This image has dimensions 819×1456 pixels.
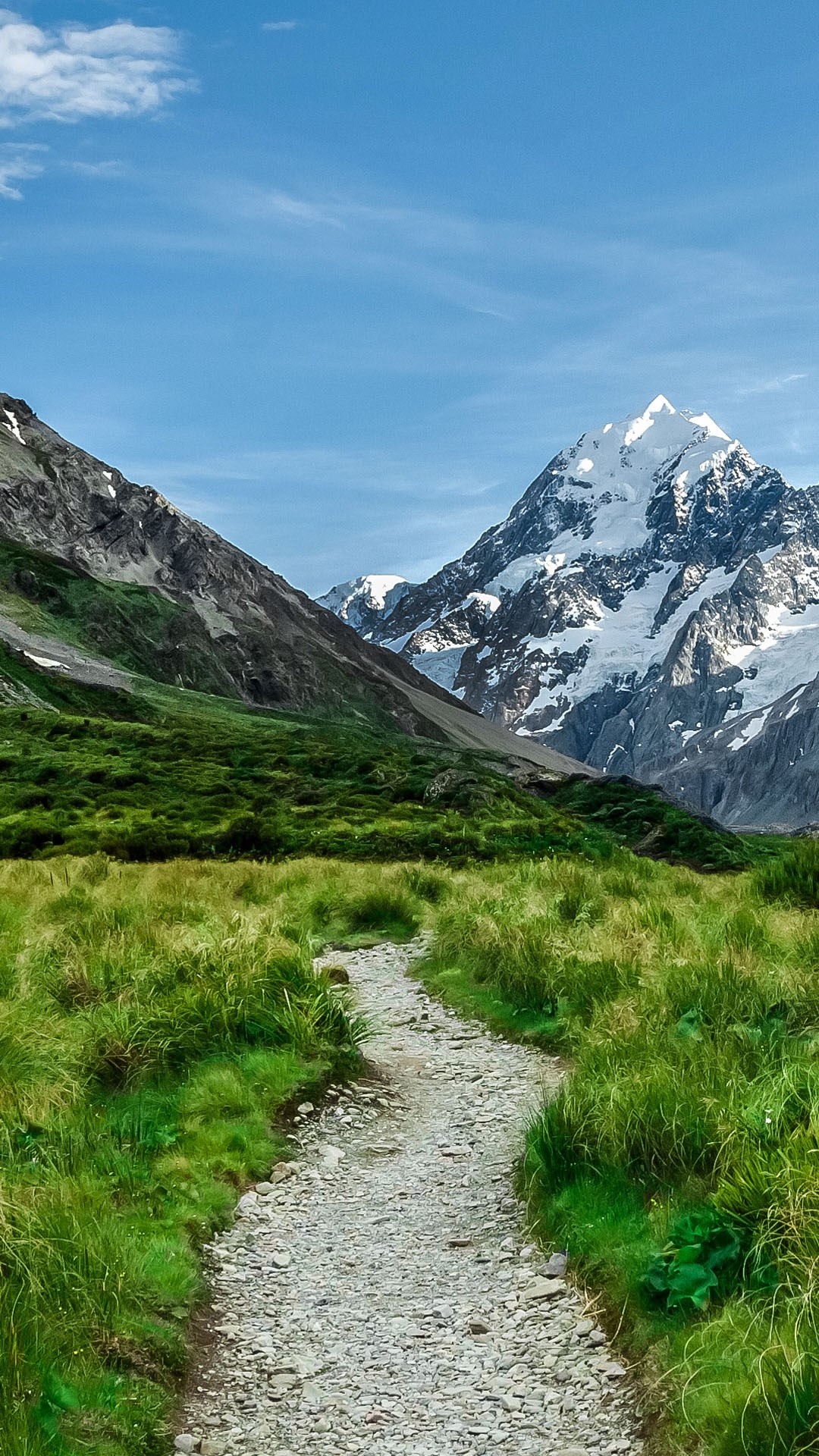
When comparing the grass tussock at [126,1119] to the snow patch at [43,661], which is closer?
the grass tussock at [126,1119]

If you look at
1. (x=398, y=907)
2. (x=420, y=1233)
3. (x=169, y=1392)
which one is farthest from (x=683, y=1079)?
(x=398, y=907)

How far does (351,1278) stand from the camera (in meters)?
7.48

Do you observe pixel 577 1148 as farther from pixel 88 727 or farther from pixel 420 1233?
pixel 88 727

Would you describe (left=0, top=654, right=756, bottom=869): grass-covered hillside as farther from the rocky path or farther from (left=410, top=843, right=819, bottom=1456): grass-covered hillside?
the rocky path

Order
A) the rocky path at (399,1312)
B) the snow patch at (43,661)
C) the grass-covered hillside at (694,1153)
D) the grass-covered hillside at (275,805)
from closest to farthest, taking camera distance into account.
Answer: the grass-covered hillside at (694,1153)
the rocky path at (399,1312)
the grass-covered hillside at (275,805)
the snow patch at (43,661)

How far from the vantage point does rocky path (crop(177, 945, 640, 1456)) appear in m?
5.80

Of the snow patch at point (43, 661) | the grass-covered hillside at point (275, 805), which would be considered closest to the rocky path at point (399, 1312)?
the grass-covered hillside at point (275, 805)

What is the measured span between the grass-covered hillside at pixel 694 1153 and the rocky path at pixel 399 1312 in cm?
40

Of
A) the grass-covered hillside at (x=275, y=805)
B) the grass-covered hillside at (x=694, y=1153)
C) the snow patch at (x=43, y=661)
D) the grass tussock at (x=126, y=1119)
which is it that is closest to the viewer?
the grass-covered hillside at (x=694, y=1153)

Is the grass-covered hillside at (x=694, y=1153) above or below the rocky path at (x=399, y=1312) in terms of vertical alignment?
above

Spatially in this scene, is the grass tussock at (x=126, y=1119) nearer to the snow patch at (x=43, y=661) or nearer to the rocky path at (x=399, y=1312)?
the rocky path at (x=399, y=1312)

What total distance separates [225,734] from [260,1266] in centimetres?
12414

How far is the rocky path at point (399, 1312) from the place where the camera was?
5801mm

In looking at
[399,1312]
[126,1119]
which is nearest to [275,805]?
[126,1119]
